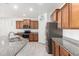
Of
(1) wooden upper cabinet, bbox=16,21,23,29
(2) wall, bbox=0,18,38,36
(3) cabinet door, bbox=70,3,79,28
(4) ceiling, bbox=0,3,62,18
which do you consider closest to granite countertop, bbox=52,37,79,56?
(3) cabinet door, bbox=70,3,79,28

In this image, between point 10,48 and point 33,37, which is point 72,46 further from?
point 33,37

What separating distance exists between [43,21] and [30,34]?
2.02m

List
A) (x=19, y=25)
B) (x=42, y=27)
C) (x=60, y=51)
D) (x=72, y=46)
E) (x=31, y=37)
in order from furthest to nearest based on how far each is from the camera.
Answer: (x=19, y=25) → (x=31, y=37) → (x=42, y=27) → (x=60, y=51) → (x=72, y=46)

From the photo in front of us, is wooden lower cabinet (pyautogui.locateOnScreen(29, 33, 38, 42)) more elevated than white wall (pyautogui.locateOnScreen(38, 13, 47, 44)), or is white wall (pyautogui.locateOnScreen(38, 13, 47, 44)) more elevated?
white wall (pyautogui.locateOnScreen(38, 13, 47, 44))

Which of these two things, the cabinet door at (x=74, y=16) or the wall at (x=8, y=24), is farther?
the wall at (x=8, y=24)

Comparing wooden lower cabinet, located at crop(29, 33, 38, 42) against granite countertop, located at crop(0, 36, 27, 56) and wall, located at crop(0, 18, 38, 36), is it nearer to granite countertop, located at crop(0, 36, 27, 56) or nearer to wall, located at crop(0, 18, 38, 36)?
wall, located at crop(0, 18, 38, 36)

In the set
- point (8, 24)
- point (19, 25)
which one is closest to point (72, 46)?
point (8, 24)

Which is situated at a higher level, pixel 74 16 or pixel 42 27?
pixel 74 16

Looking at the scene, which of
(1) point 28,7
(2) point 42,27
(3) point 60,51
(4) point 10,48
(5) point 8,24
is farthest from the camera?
(5) point 8,24

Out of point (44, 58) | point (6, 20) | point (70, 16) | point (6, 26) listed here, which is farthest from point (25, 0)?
point (6, 20)

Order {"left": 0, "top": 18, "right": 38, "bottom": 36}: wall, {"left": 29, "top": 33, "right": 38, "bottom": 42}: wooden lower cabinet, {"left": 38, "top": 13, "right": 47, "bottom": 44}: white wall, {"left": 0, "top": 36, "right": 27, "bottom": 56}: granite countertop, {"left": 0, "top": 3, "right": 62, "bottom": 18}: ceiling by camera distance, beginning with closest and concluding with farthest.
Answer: {"left": 0, "top": 36, "right": 27, "bottom": 56}: granite countertop
{"left": 0, "top": 3, "right": 62, "bottom": 18}: ceiling
{"left": 38, "top": 13, "right": 47, "bottom": 44}: white wall
{"left": 0, "top": 18, "right": 38, "bottom": 36}: wall
{"left": 29, "top": 33, "right": 38, "bottom": 42}: wooden lower cabinet

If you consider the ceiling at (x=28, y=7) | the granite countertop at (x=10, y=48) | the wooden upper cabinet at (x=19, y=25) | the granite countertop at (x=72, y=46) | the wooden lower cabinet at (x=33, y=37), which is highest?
the ceiling at (x=28, y=7)

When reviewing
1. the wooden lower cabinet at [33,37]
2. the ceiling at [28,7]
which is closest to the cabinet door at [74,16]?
the ceiling at [28,7]

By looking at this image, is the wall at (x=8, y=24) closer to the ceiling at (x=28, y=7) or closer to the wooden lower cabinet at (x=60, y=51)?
the ceiling at (x=28, y=7)
